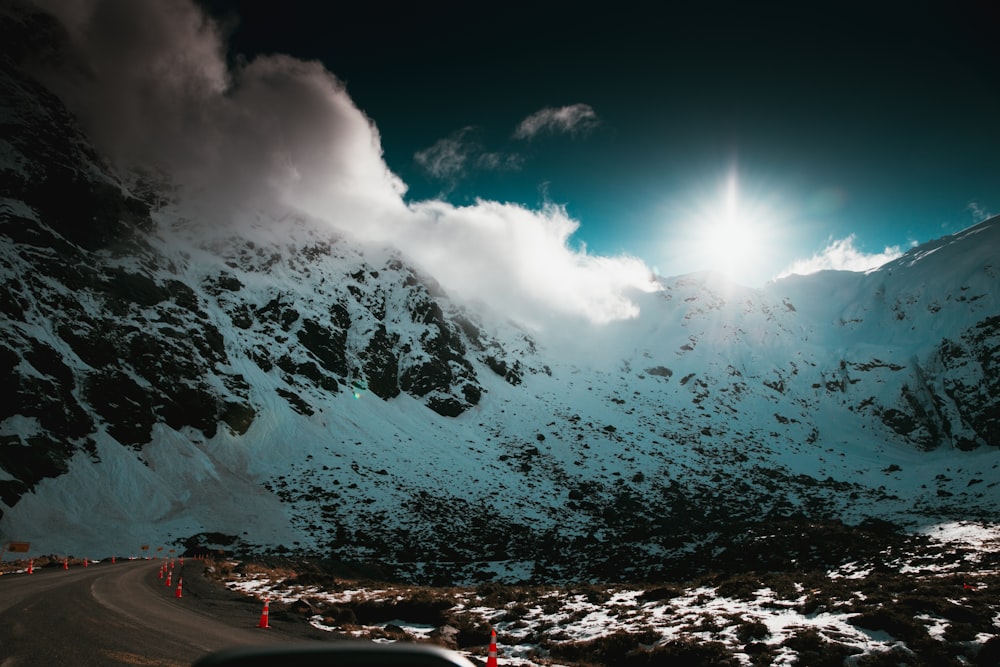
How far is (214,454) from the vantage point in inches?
2060

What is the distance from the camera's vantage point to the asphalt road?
8336 mm

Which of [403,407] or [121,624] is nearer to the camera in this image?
[121,624]

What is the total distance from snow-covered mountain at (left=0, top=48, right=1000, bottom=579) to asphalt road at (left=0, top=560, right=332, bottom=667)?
21943 mm

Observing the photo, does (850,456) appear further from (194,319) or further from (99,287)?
(99,287)

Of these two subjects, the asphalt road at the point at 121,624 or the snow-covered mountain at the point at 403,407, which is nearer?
the asphalt road at the point at 121,624

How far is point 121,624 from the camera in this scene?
10.9m

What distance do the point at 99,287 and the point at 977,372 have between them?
149 meters

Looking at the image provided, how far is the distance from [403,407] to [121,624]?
2678 inches

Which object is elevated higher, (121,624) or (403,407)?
(403,407)

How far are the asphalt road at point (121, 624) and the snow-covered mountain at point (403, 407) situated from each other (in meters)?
21.9

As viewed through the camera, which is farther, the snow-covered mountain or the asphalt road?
the snow-covered mountain

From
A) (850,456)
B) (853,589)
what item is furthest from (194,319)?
(850,456)

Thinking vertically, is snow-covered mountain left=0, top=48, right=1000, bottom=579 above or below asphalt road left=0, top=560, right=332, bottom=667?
above

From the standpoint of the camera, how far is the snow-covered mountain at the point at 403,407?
41.8 m
